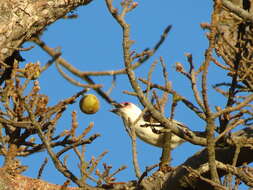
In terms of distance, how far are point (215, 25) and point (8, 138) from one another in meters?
2.79

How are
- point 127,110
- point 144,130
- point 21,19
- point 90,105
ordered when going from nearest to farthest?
point 21,19, point 90,105, point 144,130, point 127,110

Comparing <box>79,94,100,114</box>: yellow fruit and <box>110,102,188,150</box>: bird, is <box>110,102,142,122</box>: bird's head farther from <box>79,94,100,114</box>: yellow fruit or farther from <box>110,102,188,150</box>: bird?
<box>79,94,100,114</box>: yellow fruit

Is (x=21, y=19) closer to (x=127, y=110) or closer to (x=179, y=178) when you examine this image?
(x=179, y=178)

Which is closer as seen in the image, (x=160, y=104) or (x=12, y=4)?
(x=160, y=104)

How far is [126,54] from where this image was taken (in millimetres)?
4160

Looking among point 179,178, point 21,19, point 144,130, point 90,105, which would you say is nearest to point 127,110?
point 144,130

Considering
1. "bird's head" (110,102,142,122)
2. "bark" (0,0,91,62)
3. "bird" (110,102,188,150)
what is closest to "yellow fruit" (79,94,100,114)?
"bark" (0,0,91,62)

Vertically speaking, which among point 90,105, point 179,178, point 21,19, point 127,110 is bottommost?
point 179,178

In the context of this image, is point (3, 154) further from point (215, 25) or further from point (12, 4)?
point (215, 25)

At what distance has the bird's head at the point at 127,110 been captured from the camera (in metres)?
9.46

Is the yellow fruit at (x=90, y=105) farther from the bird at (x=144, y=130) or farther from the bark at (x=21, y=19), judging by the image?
the bird at (x=144, y=130)

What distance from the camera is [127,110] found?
957 cm

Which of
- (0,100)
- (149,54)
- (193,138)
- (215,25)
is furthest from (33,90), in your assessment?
(215,25)

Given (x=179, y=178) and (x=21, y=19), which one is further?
(x=21, y=19)
